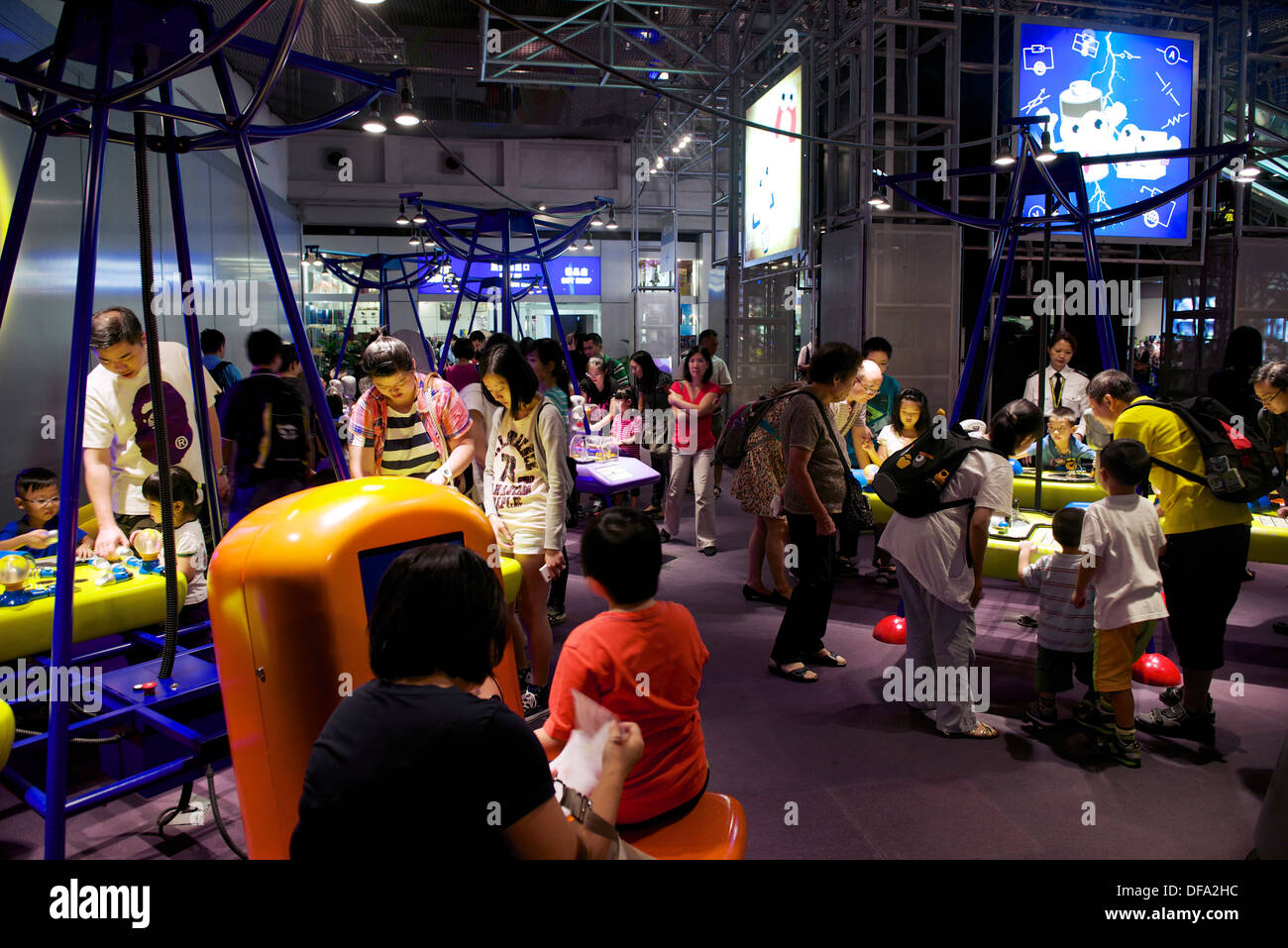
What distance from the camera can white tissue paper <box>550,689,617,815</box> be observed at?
174 centimetres

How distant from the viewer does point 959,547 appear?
11.7 ft

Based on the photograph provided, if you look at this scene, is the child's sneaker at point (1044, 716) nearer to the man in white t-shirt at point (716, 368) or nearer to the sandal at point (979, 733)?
the sandal at point (979, 733)

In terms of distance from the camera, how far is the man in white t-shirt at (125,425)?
3.45 meters

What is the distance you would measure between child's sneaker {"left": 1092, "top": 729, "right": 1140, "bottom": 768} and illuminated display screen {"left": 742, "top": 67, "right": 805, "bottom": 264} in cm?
688

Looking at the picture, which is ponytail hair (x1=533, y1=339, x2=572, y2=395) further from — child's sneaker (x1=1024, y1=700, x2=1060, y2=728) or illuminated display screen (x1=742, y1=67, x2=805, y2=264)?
illuminated display screen (x1=742, y1=67, x2=805, y2=264)

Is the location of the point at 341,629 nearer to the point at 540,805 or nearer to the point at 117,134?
the point at 540,805

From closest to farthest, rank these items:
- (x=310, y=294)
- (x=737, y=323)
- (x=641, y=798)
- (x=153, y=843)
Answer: (x=641, y=798) < (x=153, y=843) < (x=737, y=323) < (x=310, y=294)

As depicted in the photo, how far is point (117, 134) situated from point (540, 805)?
2352 millimetres

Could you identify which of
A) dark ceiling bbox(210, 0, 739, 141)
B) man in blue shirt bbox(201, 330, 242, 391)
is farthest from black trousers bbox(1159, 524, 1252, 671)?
dark ceiling bbox(210, 0, 739, 141)

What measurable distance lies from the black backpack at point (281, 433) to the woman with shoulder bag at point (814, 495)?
224 cm
